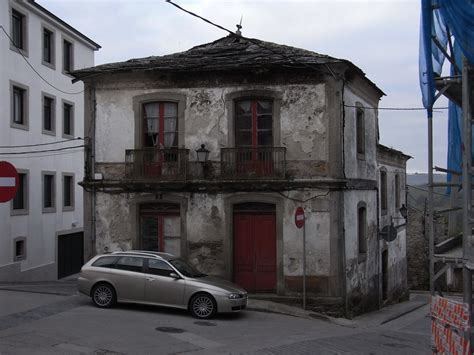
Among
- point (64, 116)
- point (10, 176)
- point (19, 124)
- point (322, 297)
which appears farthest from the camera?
point (64, 116)

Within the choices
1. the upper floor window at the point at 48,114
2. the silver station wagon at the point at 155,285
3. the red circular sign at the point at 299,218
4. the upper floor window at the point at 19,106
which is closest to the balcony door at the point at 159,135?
the silver station wagon at the point at 155,285

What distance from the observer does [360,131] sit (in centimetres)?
2039

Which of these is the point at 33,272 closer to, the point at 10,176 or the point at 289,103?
the point at 289,103

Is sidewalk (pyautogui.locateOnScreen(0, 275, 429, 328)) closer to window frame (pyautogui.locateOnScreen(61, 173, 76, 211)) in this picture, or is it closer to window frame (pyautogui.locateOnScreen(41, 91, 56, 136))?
window frame (pyautogui.locateOnScreen(41, 91, 56, 136))

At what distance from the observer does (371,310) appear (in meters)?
20.8

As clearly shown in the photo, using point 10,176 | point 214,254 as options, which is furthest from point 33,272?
point 10,176

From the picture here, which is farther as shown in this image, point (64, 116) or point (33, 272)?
point (64, 116)

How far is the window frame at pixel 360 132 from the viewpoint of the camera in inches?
788

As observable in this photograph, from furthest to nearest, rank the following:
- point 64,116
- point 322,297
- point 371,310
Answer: point 64,116, point 371,310, point 322,297

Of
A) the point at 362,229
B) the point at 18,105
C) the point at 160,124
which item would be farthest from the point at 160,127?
the point at 18,105

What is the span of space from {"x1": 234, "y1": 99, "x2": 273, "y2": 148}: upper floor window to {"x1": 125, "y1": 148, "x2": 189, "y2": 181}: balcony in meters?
1.78

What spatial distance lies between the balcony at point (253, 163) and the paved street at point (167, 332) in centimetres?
381

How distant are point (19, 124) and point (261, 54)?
41.8ft

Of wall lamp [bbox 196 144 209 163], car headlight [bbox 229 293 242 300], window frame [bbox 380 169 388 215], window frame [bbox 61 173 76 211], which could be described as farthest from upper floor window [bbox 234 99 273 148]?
window frame [bbox 61 173 76 211]
